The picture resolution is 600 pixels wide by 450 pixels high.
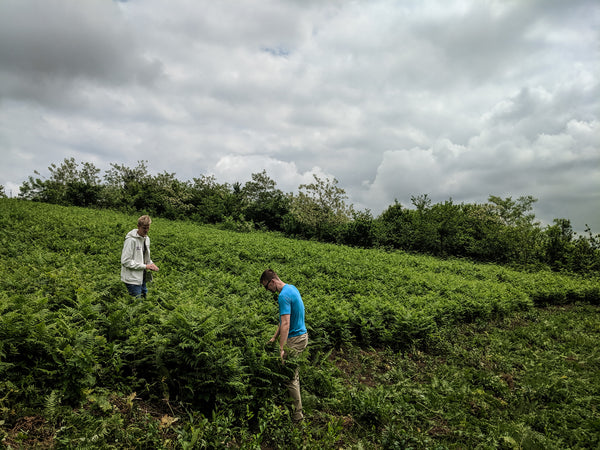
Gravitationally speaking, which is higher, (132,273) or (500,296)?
(132,273)

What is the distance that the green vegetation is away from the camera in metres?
3.85

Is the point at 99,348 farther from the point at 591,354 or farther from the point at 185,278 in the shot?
the point at 591,354

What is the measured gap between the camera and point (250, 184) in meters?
70.9

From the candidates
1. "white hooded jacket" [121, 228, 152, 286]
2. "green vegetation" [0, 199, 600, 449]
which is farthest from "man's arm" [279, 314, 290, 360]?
"white hooded jacket" [121, 228, 152, 286]

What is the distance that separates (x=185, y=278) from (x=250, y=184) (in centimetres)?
6117

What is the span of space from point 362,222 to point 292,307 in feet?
102

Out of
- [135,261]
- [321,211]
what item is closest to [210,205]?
[321,211]

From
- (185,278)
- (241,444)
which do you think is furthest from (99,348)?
(185,278)

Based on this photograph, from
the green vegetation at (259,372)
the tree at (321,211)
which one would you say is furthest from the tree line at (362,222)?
the green vegetation at (259,372)

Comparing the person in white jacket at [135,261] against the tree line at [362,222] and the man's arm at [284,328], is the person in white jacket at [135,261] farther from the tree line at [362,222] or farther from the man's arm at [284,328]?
the tree line at [362,222]

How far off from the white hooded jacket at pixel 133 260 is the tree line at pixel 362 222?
2965 cm

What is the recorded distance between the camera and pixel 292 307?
210 inches

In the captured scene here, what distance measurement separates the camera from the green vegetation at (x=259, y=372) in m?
3.85

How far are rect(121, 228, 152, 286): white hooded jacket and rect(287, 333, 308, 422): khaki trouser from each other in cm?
372
